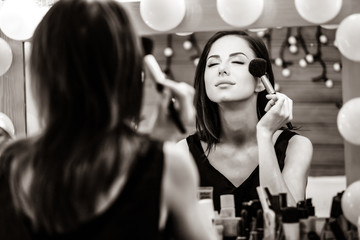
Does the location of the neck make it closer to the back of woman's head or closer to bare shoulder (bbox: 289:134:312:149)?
bare shoulder (bbox: 289:134:312:149)

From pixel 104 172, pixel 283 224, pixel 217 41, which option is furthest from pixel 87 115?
pixel 217 41

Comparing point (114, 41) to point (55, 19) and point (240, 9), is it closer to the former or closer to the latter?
point (55, 19)

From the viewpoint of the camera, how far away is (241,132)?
1.27 metres

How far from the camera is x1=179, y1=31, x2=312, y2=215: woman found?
117cm

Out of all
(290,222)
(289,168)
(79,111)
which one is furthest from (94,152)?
(289,168)

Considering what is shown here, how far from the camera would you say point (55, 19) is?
1.95 feet

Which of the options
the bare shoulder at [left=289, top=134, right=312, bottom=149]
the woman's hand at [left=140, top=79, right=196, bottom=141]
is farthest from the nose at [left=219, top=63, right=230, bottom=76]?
the woman's hand at [left=140, top=79, right=196, bottom=141]

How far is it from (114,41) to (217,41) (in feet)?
2.19

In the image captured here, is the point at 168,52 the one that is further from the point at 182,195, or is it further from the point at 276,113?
the point at 182,195

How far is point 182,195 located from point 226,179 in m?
0.64

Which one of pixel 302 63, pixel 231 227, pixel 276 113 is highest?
pixel 302 63

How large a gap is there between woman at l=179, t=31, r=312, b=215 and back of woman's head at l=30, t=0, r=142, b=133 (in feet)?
1.98

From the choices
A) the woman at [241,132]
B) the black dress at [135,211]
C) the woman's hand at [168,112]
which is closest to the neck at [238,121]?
the woman at [241,132]

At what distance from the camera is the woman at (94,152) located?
0.57 metres
